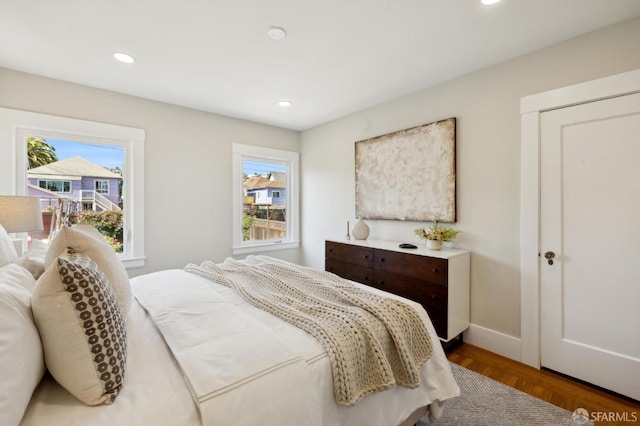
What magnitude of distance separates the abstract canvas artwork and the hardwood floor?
4.03ft

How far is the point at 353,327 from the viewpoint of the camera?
4.10ft

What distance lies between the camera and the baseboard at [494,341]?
232cm

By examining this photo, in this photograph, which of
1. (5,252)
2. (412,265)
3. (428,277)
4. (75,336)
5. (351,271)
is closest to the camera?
(75,336)

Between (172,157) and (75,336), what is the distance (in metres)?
2.82

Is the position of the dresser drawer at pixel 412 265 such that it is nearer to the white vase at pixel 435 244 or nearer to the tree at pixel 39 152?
the white vase at pixel 435 244

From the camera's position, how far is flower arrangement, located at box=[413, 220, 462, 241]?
8.44 feet

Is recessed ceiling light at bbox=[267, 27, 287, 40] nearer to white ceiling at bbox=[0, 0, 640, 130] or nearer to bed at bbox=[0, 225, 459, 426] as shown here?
white ceiling at bbox=[0, 0, 640, 130]

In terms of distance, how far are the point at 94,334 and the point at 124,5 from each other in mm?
1914

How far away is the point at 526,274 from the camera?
2.25 m

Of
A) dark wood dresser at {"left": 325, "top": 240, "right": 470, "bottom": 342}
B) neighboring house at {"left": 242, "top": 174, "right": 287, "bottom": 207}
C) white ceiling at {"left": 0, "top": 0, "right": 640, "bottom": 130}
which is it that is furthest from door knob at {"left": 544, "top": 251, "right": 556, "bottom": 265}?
neighboring house at {"left": 242, "top": 174, "right": 287, "bottom": 207}

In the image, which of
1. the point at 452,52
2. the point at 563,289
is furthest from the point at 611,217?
the point at 452,52

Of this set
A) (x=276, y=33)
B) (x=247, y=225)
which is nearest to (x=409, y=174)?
(x=276, y=33)

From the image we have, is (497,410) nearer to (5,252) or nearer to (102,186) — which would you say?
(5,252)

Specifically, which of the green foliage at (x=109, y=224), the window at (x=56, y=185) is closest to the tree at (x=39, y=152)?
the window at (x=56, y=185)
